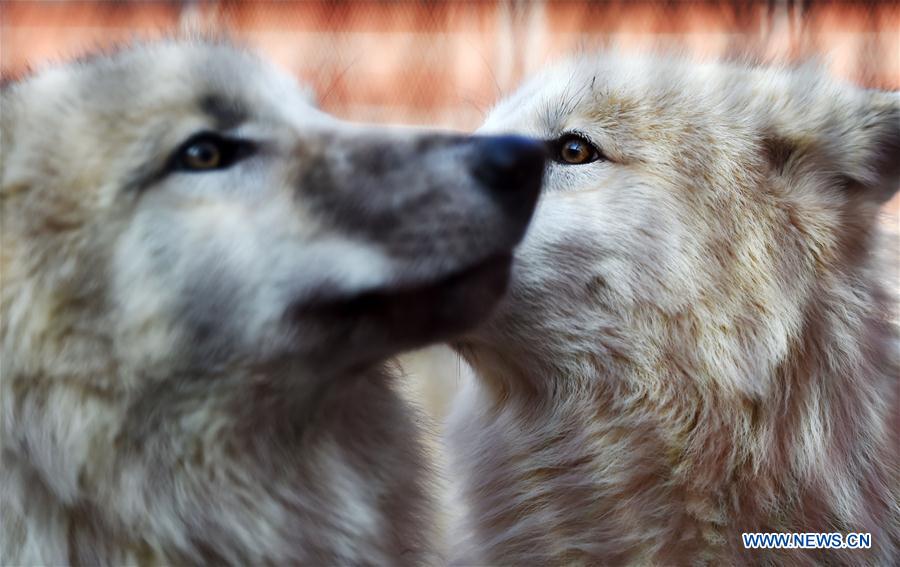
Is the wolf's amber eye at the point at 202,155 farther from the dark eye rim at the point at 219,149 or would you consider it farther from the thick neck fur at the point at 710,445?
the thick neck fur at the point at 710,445

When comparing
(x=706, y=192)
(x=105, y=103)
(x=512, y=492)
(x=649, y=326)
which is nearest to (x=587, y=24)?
(x=706, y=192)

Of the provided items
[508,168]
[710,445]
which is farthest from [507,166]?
[710,445]

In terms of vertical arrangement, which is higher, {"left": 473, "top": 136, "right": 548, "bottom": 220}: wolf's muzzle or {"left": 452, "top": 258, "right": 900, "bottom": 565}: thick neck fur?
{"left": 473, "top": 136, "right": 548, "bottom": 220}: wolf's muzzle

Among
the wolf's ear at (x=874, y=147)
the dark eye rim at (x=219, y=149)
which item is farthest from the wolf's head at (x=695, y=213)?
the dark eye rim at (x=219, y=149)

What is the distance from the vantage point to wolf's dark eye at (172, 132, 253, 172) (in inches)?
65.6

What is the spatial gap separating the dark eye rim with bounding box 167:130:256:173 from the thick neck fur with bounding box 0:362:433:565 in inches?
15.6

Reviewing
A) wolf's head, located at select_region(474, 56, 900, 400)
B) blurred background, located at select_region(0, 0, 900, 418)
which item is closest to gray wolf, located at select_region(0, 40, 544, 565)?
wolf's head, located at select_region(474, 56, 900, 400)

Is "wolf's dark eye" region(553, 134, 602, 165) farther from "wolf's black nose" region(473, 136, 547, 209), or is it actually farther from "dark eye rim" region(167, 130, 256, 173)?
"dark eye rim" region(167, 130, 256, 173)

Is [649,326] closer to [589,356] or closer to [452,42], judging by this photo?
[589,356]

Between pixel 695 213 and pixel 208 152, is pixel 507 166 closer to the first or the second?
pixel 208 152

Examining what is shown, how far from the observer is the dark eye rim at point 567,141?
2357 millimetres

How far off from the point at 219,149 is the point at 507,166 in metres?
0.55

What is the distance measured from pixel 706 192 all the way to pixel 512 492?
37.8 inches

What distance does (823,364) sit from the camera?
2246 mm
